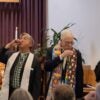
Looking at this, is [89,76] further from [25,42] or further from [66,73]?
[25,42]

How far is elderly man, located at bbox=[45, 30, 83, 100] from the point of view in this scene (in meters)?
4.23

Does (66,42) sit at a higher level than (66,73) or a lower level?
higher

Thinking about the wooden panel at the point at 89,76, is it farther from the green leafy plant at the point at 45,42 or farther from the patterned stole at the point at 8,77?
the patterned stole at the point at 8,77

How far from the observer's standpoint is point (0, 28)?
750 centimetres

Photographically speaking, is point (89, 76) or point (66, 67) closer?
point (66, 67)

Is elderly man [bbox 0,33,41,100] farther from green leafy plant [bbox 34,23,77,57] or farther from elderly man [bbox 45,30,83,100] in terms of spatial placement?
green leafy plant [bbox 34,23,77,57]

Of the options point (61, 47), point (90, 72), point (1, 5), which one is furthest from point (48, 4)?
point (61, 47)

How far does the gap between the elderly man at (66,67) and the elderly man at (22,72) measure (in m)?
0.16

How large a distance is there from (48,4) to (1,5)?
37.4 inches

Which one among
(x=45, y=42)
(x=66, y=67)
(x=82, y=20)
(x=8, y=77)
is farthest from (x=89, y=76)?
(x=8, y=77)

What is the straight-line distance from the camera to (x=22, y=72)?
4.26 meters

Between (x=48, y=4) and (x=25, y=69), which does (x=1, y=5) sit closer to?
(x=48, y=4)

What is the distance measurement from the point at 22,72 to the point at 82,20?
3238 millimetres

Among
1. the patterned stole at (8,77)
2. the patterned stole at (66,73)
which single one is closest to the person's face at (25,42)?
the patterned stole at (8,77)
